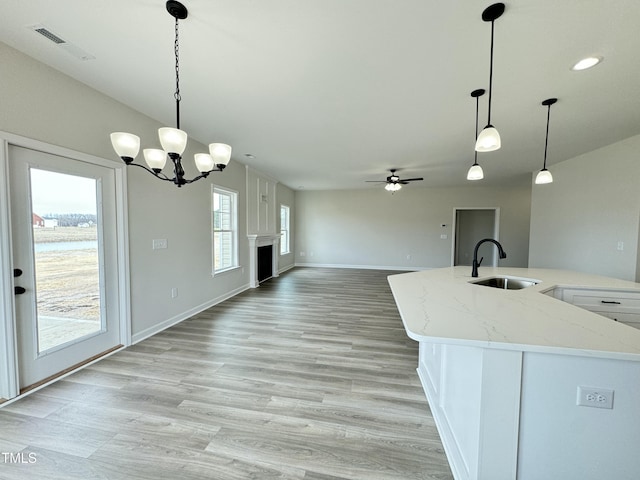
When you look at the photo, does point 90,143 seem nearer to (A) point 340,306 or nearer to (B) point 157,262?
(B) point 157,262

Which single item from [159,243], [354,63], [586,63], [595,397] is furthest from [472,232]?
[159,243]

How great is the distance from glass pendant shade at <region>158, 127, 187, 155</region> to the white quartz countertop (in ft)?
6.02

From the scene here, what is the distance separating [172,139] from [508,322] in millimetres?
2298

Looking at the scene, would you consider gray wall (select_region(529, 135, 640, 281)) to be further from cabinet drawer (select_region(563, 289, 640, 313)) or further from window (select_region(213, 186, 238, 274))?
window (select_region(213, 186, 238, 274))

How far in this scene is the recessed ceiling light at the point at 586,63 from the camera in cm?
192

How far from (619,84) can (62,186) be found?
5117 mm

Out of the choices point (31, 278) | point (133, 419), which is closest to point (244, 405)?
point (133, 419)

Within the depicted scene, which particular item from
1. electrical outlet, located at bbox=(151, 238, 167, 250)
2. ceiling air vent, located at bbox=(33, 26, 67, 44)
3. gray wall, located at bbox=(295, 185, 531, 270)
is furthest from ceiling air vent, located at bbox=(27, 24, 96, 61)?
gray wall, located at bbox=(295, 185, 531, 270)

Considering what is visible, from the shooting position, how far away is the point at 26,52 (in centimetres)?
195

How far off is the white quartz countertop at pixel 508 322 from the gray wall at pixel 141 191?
116 inches

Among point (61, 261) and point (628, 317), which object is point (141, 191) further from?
point (628, 317)

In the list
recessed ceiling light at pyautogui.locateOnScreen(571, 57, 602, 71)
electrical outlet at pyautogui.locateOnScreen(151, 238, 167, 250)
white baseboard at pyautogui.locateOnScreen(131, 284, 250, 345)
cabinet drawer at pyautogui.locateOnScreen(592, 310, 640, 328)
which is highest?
recessed ceiling light at pyautogui.locateOnScreen(571, 57, 602, 71)

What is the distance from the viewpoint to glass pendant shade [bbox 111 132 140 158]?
174cm

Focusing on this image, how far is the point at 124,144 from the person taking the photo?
1.75 metres
